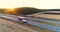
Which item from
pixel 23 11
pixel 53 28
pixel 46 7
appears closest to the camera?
pixel 53 28

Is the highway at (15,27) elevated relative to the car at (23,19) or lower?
lower

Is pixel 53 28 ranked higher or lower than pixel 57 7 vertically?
lower

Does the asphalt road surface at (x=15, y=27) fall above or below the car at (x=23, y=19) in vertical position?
below

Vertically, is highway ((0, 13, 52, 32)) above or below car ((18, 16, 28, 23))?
below

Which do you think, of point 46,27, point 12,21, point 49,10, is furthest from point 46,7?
point 12,21

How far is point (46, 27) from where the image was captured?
2.23 feet

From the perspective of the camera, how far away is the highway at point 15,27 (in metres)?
0.71

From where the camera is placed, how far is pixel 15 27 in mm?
801

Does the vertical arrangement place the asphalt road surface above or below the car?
below

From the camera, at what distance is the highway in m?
0.71

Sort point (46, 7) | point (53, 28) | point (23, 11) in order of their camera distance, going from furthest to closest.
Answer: point (23, 11) < point (46, 7) < point (53, 28)

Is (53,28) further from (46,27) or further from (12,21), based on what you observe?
(12,21)
